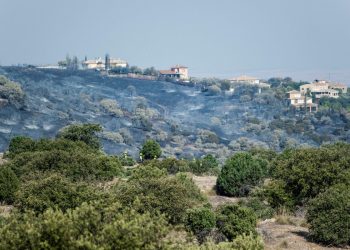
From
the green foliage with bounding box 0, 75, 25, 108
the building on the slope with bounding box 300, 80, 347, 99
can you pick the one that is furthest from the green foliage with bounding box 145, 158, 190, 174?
the building on the slope with bounding box 300, 80, 347, 99

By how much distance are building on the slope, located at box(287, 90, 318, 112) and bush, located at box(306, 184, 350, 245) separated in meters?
128

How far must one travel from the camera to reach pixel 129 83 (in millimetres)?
146750

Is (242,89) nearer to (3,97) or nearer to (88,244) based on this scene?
(3,97)

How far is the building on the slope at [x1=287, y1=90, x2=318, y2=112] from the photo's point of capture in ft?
494

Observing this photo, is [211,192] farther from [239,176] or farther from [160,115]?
[160,115]

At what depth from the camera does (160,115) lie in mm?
125312

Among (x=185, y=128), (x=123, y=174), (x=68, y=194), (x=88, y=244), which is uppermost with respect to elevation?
(x=88, y=244)

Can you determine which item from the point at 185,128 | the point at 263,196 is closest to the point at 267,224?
the point at 263,196

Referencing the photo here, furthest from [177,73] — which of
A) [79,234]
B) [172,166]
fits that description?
[79,234]

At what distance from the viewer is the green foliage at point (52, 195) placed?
70.2 ft

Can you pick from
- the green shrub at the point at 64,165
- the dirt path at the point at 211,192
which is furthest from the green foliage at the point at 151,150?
the green shrub at the point at 64,165

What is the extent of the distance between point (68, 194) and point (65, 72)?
124 meters

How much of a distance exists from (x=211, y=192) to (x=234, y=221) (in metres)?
16.7

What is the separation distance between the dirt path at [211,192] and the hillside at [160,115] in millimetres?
36833
